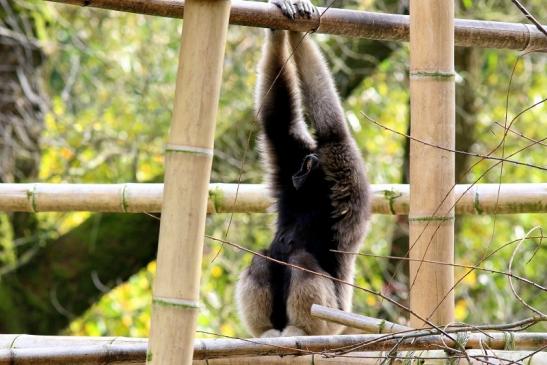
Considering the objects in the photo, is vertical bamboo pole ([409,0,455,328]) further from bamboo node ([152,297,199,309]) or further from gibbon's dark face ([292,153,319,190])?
gibbon's dark face ([292,153,319,190])

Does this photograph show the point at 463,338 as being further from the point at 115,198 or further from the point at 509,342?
the point at 115,198

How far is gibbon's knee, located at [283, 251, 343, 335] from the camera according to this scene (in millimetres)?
4656

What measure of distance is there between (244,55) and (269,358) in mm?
5246

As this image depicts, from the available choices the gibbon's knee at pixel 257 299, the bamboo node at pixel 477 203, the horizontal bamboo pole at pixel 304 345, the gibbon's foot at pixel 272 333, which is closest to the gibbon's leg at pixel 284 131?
the gibbon's knee at pixel 257 299

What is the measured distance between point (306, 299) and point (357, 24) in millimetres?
1567

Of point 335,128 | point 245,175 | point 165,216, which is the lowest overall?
point 165,216

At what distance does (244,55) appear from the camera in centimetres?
824

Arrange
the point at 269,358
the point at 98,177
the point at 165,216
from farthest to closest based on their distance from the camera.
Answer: the point at 98,177 < the point at 269,358 < the point at 165,216

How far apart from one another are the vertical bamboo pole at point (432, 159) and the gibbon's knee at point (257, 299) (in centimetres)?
160

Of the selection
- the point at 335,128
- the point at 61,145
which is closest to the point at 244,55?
the point at 61,145

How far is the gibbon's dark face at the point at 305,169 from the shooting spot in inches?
191

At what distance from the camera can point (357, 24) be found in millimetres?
3703

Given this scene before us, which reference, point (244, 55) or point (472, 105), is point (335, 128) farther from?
point (472, 105)

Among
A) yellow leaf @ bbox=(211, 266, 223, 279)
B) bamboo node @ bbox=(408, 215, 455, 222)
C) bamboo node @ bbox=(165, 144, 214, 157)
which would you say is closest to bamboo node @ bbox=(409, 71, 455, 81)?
bamboo node @ bbox=(408, 215, 455, 222)
